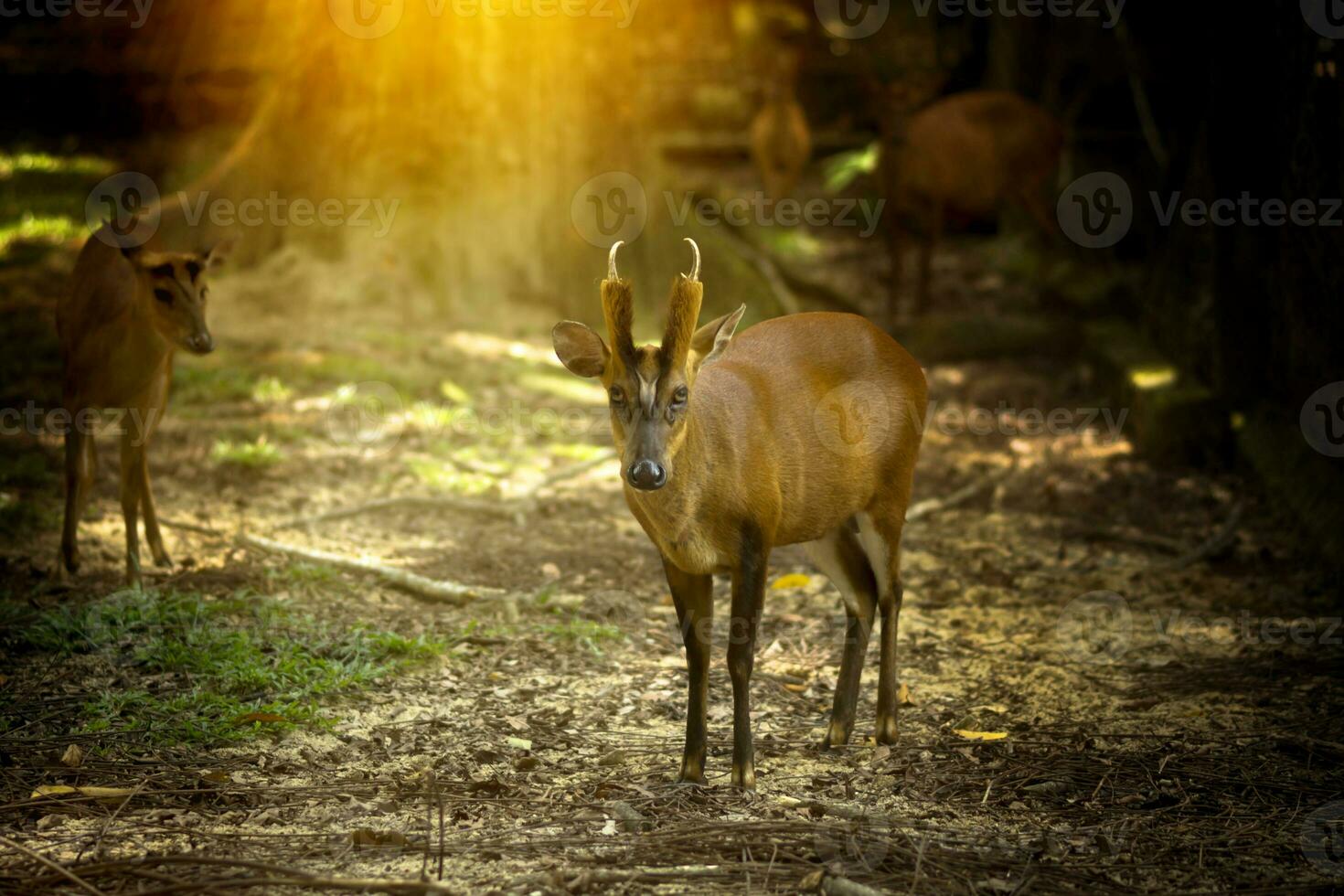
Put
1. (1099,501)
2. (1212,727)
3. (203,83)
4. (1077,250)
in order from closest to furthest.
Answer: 1. (1212,727)
2. (1099,501)
3. (1077,250)
4. (203,83)

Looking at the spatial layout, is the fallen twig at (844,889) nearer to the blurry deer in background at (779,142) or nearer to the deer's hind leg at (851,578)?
the deer's hind leg at (851,578)

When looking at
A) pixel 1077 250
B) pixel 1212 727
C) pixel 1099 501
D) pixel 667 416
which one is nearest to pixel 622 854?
pixel 667 416

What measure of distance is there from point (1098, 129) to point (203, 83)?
30.7ft

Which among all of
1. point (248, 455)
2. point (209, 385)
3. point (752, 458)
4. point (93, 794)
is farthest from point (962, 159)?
point (93, 794)

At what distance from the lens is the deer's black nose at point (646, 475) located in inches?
160

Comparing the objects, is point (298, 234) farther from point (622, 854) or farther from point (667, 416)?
point (622, 854)

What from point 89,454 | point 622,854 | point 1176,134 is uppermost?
point 1176,134

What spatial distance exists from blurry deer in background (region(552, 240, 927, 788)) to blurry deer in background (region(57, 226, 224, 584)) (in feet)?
8.96

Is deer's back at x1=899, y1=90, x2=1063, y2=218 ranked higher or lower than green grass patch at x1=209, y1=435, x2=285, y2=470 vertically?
higher

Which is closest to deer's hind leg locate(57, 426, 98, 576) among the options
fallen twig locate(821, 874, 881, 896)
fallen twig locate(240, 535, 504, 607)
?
fallen twig locate(240, 535, 504, 607)

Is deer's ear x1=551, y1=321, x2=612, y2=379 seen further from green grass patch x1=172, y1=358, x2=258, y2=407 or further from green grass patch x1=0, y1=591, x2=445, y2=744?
green grass patch x1=172, y1=358, x2=258, y2=407

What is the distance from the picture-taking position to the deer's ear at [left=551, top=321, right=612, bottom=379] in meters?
4.36

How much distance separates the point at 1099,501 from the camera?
7.93m

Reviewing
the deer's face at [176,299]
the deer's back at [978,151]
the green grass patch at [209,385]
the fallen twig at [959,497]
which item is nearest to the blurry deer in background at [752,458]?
the fallen twig at [959,497]
